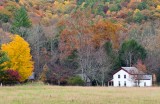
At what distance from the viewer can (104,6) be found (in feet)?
480

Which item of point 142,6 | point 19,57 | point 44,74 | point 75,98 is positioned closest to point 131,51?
point 44,74

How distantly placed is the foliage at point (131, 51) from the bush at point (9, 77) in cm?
2707

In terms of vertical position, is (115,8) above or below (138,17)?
above

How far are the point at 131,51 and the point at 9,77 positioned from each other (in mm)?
30048

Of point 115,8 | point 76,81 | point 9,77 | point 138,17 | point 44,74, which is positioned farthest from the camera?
point 115,8

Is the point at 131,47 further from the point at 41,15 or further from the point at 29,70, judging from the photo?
the point at 41,15

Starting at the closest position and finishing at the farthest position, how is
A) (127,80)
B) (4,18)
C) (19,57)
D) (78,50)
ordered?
(19,57)
(78,50)
(127,80)
(4,18)

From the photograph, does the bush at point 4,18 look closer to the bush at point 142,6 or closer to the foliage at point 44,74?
the foliage at point 44,74

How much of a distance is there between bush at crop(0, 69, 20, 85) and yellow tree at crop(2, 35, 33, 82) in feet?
10.1

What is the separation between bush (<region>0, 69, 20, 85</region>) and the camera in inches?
2557

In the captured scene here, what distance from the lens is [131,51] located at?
279 feet

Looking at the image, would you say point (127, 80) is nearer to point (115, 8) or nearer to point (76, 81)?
point (76, 81)

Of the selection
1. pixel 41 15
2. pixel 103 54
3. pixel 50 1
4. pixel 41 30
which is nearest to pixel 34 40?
pixel 41 30

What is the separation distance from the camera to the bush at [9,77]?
64.9 metres
